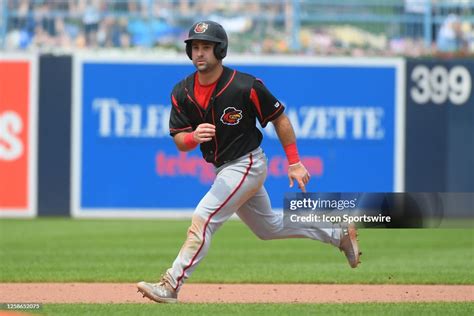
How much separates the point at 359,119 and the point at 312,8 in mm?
2234

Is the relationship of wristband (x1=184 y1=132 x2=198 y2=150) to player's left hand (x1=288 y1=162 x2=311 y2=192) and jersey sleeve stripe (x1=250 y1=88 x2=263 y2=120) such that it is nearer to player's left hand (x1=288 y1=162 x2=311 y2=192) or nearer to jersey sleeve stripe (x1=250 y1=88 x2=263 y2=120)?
jersey sleeve stripe (x1=250 y1=88 x2=263 y2=120)

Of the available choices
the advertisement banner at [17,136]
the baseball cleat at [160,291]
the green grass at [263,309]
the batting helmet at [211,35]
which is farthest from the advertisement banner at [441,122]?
the baseball cleat at [160,291]

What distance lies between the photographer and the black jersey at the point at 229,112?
8164 millimetres

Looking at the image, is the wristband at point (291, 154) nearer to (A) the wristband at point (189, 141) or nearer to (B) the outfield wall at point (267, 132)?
(A) the wristband at point (189, 141)

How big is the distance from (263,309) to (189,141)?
1.35m

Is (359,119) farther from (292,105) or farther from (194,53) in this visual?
(194,53)

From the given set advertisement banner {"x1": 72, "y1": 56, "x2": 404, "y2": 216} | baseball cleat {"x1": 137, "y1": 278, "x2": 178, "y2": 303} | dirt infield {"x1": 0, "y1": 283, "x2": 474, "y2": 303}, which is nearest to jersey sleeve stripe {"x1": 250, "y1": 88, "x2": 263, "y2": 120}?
baseball cleat {"x1": 137, "y1": 278, "x2": 178, "y2": 303}

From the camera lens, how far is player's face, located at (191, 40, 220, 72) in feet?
26.5

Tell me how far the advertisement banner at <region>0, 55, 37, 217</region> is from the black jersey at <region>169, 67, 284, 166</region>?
A: 9720 mm

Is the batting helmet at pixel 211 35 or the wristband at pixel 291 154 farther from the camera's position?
the wristband at pixel 291 154

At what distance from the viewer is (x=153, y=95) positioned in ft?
59.1

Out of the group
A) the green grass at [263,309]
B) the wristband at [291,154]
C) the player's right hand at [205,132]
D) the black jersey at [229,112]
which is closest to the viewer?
the green grass at [263,309]

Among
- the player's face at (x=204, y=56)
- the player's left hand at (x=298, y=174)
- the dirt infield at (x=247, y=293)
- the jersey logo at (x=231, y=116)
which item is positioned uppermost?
the player's face at (x=204, y=56)

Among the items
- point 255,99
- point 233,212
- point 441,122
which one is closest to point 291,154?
point 255,99
